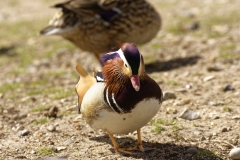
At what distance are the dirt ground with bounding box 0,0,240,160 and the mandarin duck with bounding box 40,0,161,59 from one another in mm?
654

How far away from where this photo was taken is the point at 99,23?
732 centimetres

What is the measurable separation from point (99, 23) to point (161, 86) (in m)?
1.41

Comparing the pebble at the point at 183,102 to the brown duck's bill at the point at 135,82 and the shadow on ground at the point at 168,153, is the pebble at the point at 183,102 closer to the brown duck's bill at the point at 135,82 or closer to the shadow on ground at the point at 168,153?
the shadow on ground at the point at 168,153

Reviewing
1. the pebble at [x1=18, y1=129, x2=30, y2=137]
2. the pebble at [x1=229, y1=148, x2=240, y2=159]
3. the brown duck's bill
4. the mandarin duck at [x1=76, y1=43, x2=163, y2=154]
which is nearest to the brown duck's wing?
the pebble at [x1=18, y1=129, x2=30, y2=137]

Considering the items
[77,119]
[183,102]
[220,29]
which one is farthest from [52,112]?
[220,29]

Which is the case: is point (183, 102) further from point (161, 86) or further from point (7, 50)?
point (7, 50)

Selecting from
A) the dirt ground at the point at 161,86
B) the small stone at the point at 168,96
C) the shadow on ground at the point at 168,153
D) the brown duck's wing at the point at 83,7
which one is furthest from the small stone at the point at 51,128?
the brown duck's wing at the point at 83,7

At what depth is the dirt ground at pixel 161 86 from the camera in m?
4.79

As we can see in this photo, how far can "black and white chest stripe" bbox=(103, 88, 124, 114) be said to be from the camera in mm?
4102

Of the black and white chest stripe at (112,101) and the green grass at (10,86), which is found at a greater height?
the black and white chest stripe at (112,101)

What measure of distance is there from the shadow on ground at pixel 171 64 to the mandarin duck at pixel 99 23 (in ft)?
1.82

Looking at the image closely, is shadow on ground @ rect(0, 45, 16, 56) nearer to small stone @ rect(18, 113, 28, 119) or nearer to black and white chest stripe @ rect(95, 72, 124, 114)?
small stone @ rect(18, 113, 28, 119)

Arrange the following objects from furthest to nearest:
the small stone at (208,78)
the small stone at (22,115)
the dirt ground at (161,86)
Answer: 1. the small stone at (208,78)
2. the small stone at (22,115)
3. the dirt ground at (161,86)

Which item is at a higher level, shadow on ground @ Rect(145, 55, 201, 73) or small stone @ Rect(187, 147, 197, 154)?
small stone @ Rect(187, 147, 197, 154)
